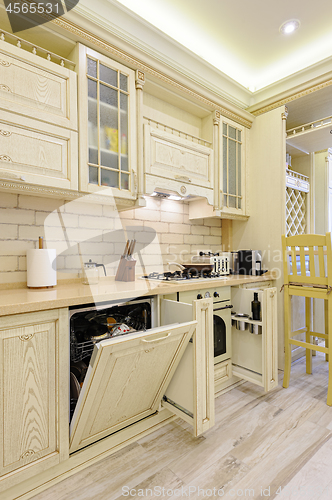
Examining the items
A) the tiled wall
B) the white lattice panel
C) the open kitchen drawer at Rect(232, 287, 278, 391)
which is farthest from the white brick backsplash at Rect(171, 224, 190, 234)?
the white lattice panel

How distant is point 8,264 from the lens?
5.52 ft

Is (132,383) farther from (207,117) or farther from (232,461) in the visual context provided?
(207,117)

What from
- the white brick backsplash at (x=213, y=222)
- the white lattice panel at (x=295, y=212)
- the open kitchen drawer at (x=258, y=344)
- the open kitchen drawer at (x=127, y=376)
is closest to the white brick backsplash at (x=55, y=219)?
the open kitchen drawer at (x=127, y=376)

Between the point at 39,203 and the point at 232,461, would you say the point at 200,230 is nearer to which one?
the point at 39,203

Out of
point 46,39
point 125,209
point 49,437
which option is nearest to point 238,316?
point 125,209

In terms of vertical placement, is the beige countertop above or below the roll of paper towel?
below

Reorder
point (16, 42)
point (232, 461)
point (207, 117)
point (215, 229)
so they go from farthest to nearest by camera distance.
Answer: point (215, 229) < point (207, 117) < point (16, 42) < point (232, 461)

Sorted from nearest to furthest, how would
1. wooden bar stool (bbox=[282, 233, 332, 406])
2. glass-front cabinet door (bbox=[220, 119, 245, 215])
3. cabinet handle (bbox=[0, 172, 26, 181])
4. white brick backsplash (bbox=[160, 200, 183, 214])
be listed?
cabinet handle (bbox=[0, 172, 26, 181])
wooden bar stool (bbox=[282, 233, 332, 406])
white brick backsplash (bbox=[160, 200, 183, 214])
glass-front cabinet door (bbox=[220, 119, 245, 215])

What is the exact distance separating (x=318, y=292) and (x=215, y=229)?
4.14ft

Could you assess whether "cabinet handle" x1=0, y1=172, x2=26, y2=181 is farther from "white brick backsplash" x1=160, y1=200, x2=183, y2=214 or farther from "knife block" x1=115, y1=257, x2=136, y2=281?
"white brick backsplash" x1=160, y1=200, x2=183, y2=214

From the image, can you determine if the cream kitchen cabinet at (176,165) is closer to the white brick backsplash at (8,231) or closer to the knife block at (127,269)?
the knife block at (127,269)

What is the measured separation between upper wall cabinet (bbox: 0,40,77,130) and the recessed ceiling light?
169 centimetres

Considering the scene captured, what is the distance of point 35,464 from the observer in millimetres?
1214

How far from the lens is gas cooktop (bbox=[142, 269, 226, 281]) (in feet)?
6.73
